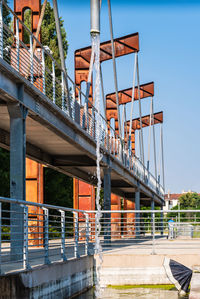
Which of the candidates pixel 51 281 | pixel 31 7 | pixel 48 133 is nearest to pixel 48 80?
pixel 31 7

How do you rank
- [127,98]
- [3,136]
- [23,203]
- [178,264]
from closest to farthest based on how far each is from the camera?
[23,203] < [178,264] < [3,136] < [127,98]

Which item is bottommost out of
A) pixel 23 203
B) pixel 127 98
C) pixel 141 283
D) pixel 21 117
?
pixel 141 283

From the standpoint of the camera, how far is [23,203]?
9641 millimetres

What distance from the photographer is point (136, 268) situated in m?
15.9

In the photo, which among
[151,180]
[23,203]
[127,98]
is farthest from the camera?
[151,180]

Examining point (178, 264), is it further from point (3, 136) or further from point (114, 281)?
point (3, 136)

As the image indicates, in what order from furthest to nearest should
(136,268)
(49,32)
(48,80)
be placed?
(49,32) < (48,80) < (136,268)

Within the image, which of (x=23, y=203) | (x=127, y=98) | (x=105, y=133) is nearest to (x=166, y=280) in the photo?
(x=23, y=203)

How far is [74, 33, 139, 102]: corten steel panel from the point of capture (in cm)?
3130

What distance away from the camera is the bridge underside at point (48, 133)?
1223 cm

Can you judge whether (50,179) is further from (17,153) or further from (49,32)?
(17,153)

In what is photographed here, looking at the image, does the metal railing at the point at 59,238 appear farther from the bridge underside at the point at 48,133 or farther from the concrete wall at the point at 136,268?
the bridge underside at the point at 48,133

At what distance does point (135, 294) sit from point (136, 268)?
61.6 inches

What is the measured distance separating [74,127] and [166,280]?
5256 mm
